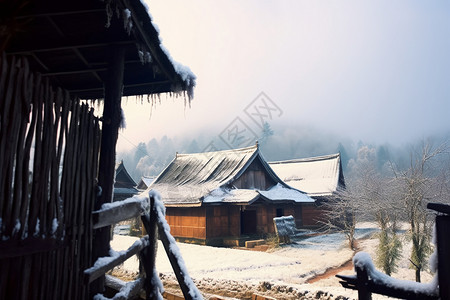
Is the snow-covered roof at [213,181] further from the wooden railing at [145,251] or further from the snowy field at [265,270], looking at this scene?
the wooden railing at [145,251]

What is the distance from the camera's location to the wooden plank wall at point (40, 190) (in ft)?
6.86

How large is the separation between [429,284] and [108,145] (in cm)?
359

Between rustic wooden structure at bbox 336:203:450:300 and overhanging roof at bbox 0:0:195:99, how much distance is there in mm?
3425

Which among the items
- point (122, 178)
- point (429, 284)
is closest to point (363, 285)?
point (429, 284)

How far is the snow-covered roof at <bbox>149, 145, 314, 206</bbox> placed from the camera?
1789 centimetres

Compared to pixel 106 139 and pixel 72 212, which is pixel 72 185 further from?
pixel 106 139

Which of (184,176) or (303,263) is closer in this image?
(303,263)

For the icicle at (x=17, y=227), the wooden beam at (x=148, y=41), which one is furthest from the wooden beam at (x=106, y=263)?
the wooden beam at (x=148, y=41)

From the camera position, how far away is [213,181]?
20.2 meters

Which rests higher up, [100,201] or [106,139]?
[106,139]

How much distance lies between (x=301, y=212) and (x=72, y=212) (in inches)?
924

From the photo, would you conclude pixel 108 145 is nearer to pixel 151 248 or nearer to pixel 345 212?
pixel 151 248

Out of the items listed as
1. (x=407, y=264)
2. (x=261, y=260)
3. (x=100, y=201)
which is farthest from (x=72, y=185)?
(x=407, y=264)

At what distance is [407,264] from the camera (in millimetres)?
12102
